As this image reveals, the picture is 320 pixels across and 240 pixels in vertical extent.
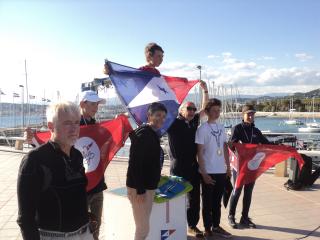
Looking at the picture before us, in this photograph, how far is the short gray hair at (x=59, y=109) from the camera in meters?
2.47

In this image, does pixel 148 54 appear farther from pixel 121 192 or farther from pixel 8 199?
pixel 8 199

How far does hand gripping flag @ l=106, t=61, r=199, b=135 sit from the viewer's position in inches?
189

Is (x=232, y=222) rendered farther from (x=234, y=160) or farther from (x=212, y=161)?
(x=212, y=161)

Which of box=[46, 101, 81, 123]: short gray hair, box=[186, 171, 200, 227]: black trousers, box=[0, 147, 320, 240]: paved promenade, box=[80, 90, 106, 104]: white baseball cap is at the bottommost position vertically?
box=[0, 147, 320, 240]: paved promenade

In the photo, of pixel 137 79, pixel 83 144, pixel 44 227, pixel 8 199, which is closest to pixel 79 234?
pixel 44 227

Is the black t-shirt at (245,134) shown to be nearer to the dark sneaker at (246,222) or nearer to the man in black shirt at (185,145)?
the man in black shirt at (185,145)

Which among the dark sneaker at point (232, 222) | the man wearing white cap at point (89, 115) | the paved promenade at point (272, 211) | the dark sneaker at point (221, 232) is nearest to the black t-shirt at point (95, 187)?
the man wearing white cap at point (89, 115)

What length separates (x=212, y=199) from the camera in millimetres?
5422

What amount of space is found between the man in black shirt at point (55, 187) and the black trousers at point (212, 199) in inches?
116

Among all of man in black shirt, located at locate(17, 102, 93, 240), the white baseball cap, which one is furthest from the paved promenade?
man in black shirt, located at locate(17, 102, 93, 240)

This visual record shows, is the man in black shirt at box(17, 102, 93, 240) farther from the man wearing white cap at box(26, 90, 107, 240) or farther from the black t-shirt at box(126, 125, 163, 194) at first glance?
the man wearing white cap at box(26, 90, 107, 240)

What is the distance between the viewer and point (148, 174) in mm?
3891

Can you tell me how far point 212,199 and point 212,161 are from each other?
586mm

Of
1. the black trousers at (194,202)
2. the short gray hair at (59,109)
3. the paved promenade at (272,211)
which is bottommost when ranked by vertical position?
the paved promenade at (272,211)
